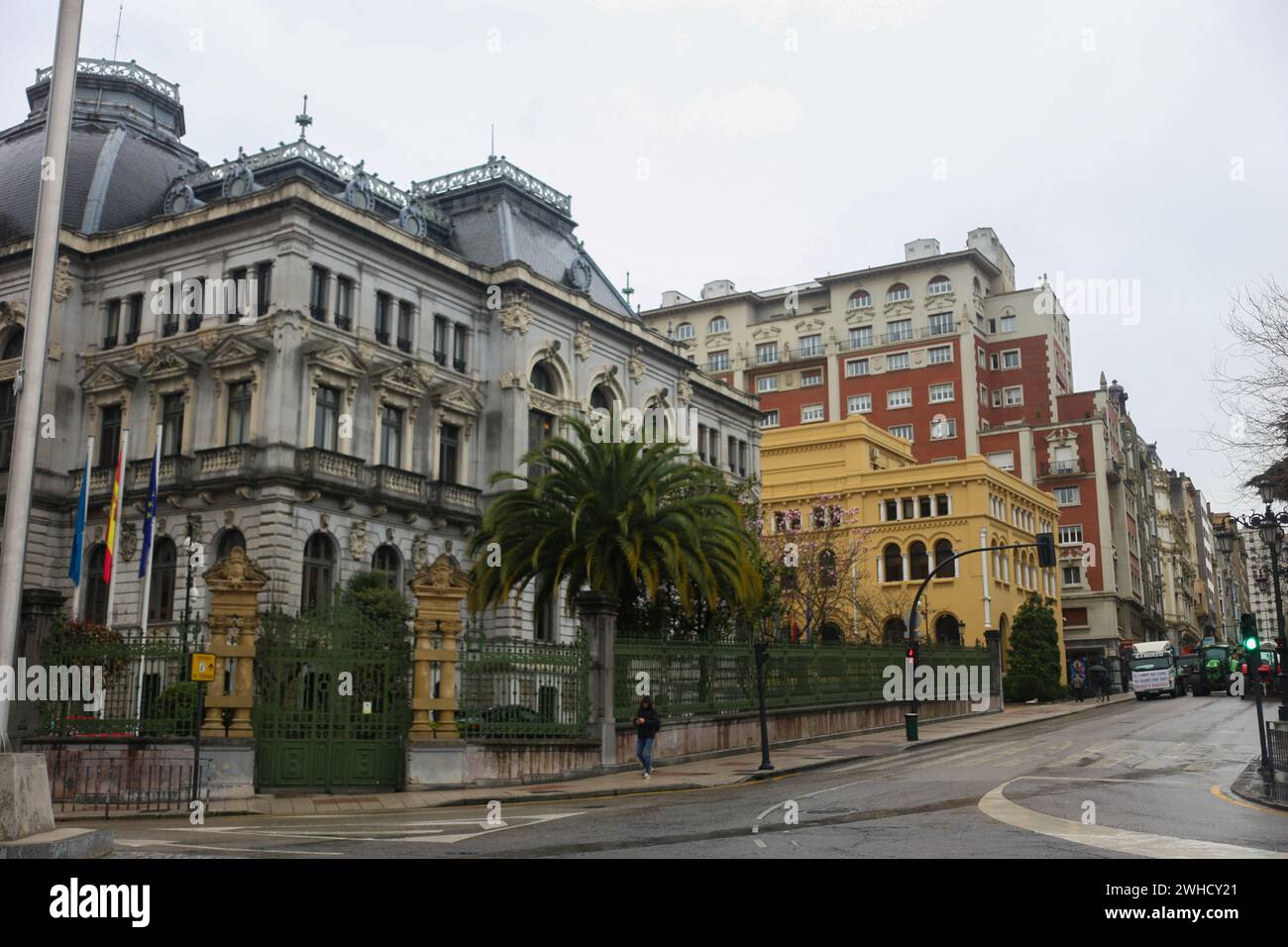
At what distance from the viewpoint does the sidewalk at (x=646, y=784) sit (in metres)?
20.1

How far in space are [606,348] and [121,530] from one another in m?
22.3

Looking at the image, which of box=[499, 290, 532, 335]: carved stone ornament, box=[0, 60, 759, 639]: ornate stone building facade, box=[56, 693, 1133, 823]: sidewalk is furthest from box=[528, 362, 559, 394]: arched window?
box=[56, 693, 1133, 823]: sidewalk

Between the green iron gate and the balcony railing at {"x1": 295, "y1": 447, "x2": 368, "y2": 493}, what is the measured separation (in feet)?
56.5

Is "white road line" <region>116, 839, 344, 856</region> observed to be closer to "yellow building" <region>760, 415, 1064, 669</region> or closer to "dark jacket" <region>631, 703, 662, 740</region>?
"dark jacket" <region>631, 703, 662, 740</region>

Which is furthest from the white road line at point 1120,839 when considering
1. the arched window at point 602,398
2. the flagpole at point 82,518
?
the arched window at point 602,398

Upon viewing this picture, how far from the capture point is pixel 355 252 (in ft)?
141

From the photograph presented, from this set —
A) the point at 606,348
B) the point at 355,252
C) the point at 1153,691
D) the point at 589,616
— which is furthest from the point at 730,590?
the point at 1153,691

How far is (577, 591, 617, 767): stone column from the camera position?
87.7ft

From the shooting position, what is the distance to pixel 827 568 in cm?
5516

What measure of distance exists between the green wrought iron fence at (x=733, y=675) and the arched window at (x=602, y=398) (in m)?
17.9

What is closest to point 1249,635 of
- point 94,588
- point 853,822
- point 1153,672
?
point 853,822

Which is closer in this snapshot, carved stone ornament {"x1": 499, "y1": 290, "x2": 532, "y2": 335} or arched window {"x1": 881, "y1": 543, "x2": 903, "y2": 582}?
carved stone ornament {"x1": 499, "y1": 290, "x2": 532, "y2": 335}
